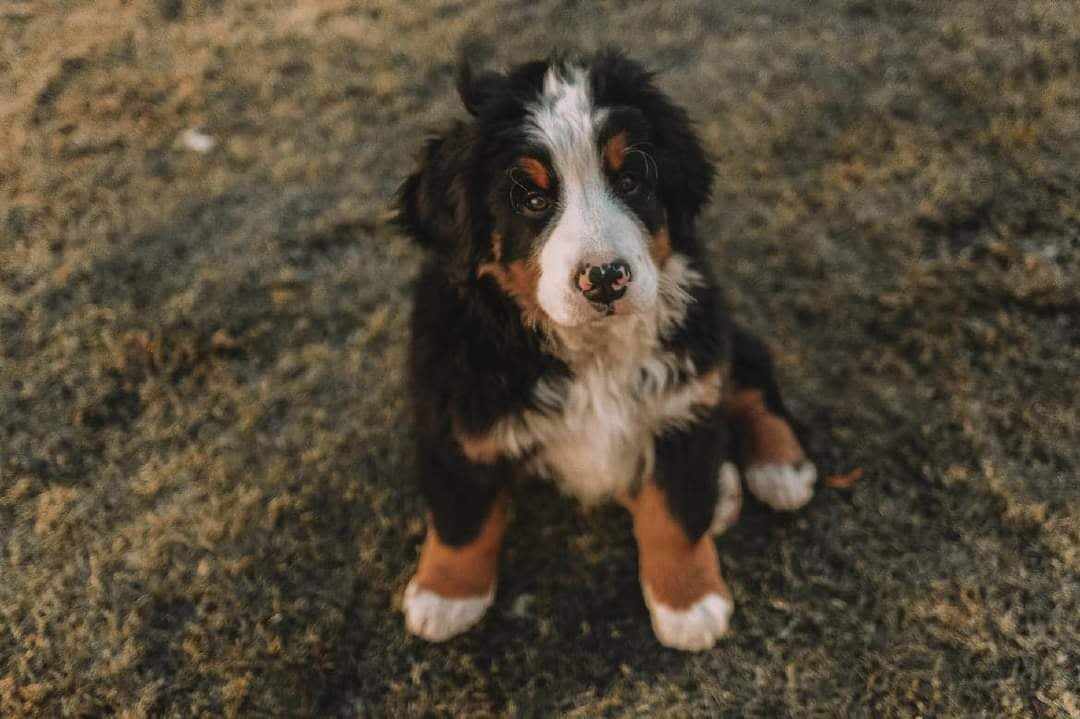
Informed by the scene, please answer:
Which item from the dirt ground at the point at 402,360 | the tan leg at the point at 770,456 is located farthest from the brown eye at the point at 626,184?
the dirt ground at the point at 402,360

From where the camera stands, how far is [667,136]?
6.13 ft

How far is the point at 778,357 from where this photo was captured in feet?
9.23

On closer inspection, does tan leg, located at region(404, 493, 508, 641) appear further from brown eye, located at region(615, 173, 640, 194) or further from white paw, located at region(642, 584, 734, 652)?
brown eye, located at region(615, 173, 640, 194)

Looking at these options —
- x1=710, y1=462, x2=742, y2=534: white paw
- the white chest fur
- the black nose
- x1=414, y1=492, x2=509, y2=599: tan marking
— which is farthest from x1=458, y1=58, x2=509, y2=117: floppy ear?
x1=710, y1=462, x2=742, y2=534: white paw

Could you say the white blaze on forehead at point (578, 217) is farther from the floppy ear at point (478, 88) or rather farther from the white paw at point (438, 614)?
the white paw at point (438, 614)

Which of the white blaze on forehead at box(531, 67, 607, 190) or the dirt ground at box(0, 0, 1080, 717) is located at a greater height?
the white blaze on forehead at box(531, 67, 607, 190)

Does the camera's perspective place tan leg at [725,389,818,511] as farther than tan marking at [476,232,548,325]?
Yes

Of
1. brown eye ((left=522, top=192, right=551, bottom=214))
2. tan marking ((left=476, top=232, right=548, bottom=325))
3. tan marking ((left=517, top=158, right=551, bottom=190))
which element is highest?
tan marking ((left=517, top=158, right=551, bottom=190))

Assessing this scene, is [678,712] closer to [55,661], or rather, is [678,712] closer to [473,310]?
[473,310]

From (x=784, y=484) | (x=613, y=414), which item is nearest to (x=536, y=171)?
(x=613, y=414)

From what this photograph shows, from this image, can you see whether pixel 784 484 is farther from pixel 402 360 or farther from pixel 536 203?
pixel 402 360

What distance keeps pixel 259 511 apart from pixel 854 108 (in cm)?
282

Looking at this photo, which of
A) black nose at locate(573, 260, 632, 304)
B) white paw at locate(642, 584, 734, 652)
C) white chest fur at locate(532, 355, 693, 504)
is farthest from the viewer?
white paw at locate(642, 584, 734, 652)

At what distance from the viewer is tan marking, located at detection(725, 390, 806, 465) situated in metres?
2.39
